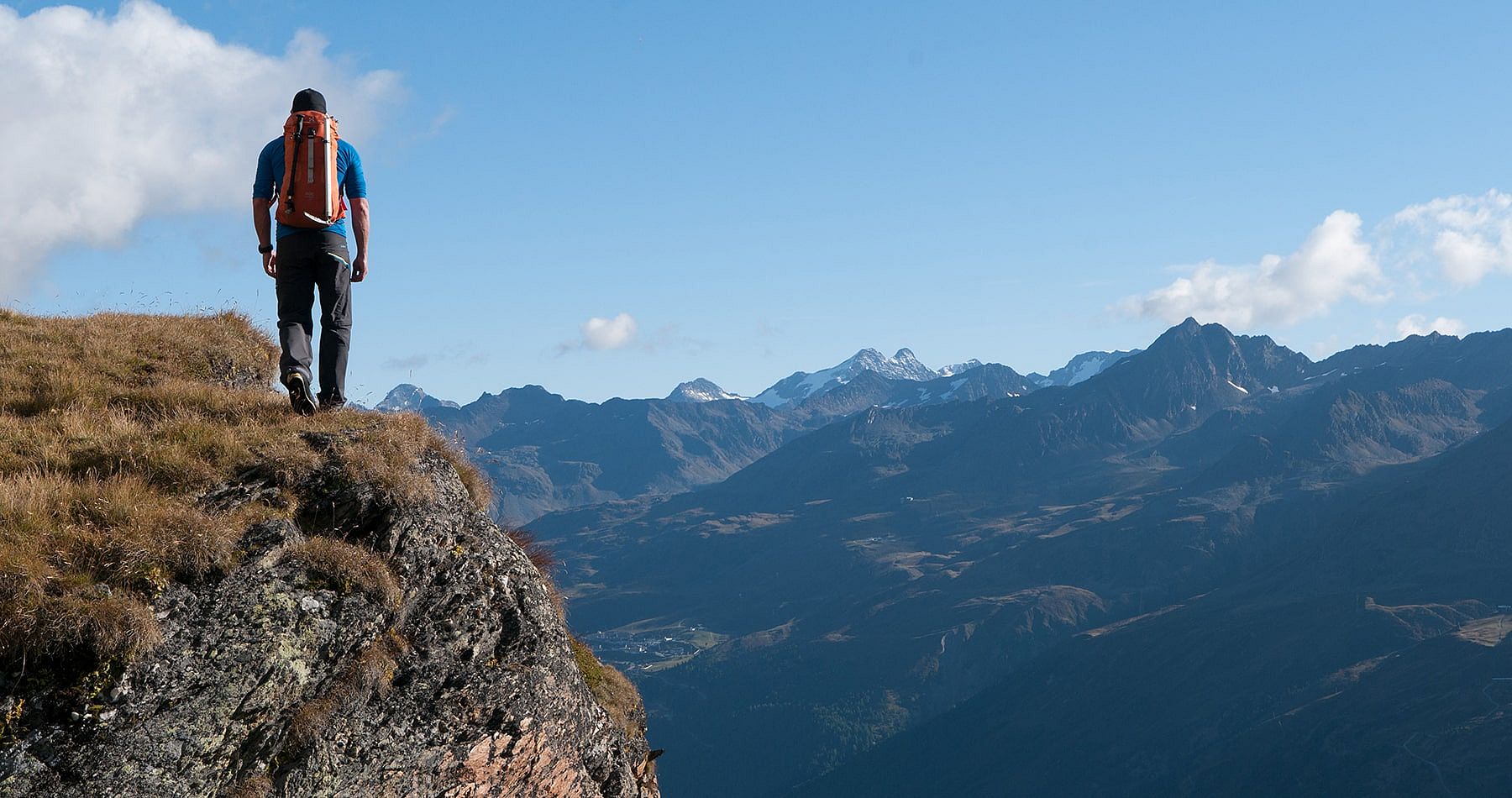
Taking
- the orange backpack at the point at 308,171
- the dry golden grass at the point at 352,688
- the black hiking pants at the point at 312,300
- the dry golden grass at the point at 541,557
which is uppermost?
the orange backpack at the point at 308,171

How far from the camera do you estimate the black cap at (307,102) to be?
522 inches

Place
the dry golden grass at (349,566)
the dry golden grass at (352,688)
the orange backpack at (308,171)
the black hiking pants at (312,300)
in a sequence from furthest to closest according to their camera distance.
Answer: the black hiking pants at (312,300), the orange backpack at (308,171), the dry golden grass at (349,566), the dry golden grass at (352,688)

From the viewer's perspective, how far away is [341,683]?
10.5 meters

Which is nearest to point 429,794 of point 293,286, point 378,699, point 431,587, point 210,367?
point 378,699

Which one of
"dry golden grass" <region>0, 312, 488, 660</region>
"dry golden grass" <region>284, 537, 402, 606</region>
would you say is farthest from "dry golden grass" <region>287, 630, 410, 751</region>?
"dry golden grass" <region>0, 312, 488, 660</region>

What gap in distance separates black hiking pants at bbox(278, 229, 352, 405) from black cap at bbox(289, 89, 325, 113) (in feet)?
4.71

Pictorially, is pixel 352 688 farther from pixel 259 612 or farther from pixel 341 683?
pixel 259 612

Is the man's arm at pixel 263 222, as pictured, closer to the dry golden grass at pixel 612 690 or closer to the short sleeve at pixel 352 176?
the short sleeve at pixel 352 176

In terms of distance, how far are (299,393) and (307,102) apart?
3.46 metres

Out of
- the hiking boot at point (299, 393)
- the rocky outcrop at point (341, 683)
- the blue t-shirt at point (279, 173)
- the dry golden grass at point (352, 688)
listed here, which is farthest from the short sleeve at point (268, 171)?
the dry golden grass at point (352, 688)

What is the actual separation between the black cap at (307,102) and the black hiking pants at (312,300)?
143cm

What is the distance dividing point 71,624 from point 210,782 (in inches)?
69.5

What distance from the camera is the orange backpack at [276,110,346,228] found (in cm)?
1310

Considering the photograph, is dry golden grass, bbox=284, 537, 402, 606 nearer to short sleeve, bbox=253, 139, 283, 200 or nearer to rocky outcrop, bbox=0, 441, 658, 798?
rocky outcrop, bbox=0, 441, 658, 798
